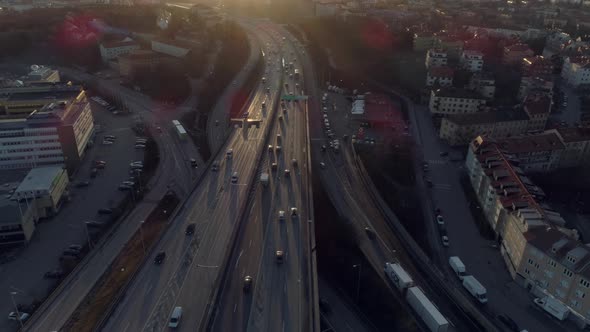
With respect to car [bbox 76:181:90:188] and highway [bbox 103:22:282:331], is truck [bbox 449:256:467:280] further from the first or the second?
car [bbox 76:181:90:188]

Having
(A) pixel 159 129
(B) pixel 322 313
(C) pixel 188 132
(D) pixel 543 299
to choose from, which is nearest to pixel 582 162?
(D) pixel 543 299

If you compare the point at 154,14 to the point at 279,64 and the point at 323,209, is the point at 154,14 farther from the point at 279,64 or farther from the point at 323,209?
the point at 323,209

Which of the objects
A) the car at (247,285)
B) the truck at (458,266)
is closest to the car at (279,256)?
the car at (247,285)

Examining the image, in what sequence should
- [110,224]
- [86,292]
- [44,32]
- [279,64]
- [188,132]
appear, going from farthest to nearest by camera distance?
1. [44,32]
2. [279,64]
3. [188,132]
4. [110,224]
5. [86,292]

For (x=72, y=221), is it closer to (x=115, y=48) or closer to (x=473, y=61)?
(x=115, y=48)

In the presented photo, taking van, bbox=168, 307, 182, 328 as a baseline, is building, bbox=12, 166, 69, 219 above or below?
below

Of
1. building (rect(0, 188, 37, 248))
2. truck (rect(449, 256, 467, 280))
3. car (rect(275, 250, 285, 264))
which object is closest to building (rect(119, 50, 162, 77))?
building (rect(0, 188, 37, 248))
